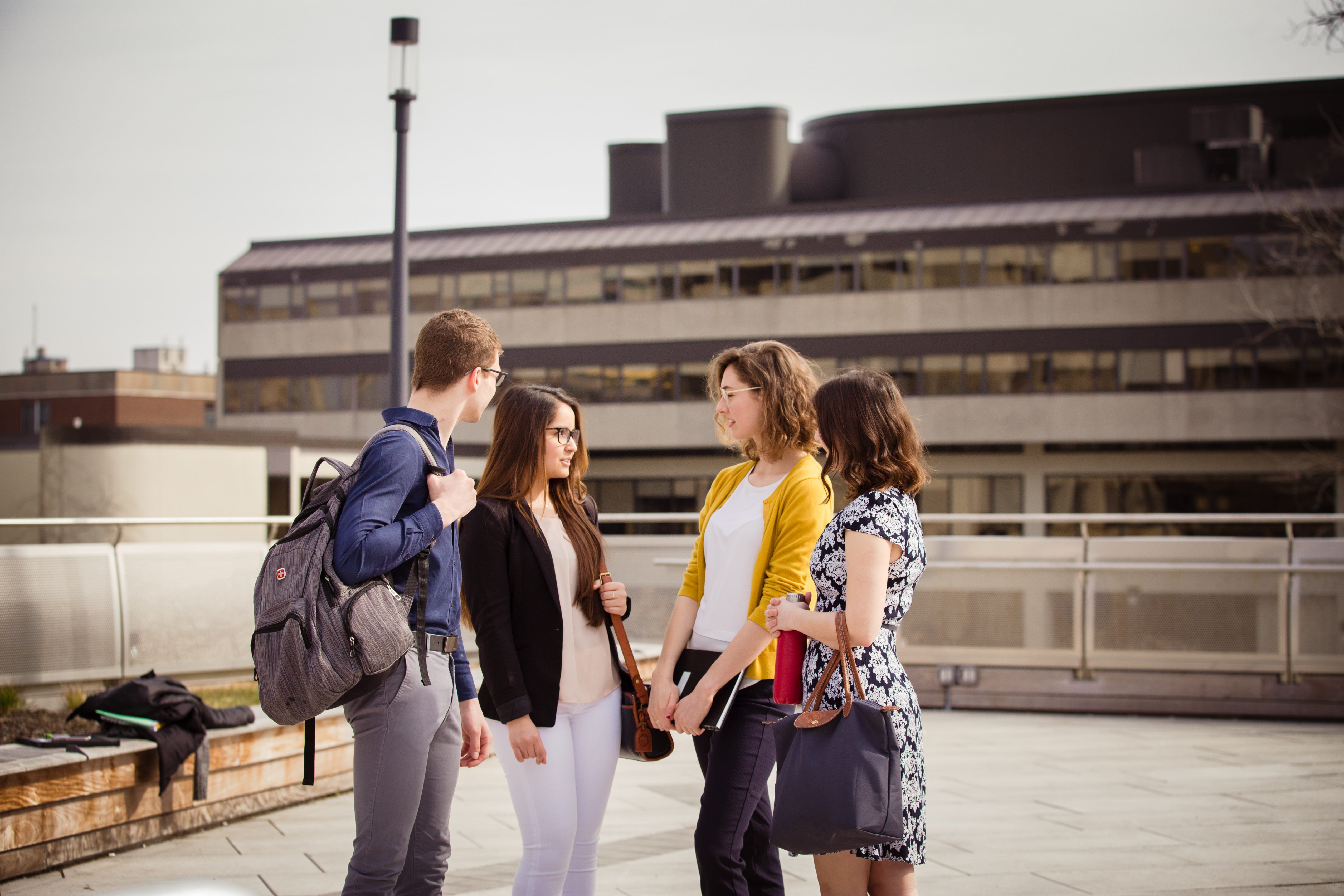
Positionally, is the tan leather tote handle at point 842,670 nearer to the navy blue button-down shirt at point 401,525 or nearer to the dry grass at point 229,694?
the navy blue button-down shirt at point 401,525

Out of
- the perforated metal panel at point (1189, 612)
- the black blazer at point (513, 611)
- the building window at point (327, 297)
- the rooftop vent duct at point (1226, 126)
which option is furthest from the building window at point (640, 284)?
the black blazer at point (513, 611)

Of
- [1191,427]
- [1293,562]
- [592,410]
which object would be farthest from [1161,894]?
[592,410]

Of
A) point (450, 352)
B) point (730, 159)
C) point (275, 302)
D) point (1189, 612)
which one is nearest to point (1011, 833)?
point (450, 352)

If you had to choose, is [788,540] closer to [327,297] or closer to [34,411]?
[327,297]

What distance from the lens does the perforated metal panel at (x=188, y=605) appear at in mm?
7738

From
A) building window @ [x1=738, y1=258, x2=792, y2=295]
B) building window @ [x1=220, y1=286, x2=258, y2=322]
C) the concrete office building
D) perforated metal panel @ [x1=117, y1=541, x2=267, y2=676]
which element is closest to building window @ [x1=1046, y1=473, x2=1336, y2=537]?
the concrete office building

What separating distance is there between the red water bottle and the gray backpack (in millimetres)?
981

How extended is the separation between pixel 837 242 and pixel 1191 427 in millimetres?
14797

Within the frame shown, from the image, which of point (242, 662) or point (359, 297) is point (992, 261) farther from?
point (242, 662)

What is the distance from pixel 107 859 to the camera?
512cm

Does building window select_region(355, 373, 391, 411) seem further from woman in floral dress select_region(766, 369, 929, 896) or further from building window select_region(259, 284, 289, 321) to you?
woman in floral dress select_region(766, 369, 929, 896)

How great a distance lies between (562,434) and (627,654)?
2.17 ft

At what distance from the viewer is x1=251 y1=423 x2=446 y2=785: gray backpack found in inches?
108

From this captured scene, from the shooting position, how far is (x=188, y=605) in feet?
26.9
